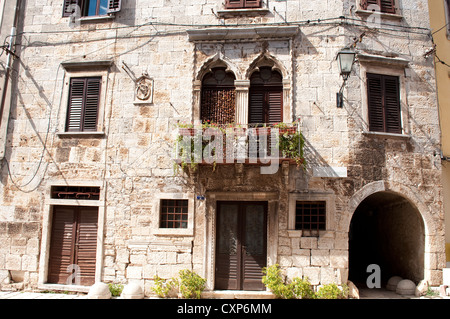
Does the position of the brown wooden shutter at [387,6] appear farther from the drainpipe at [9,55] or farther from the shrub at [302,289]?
the drainpipe at [9,55]

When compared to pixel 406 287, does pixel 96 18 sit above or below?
above

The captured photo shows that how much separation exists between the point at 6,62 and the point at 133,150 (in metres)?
4.74

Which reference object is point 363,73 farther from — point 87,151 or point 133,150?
point 87,151

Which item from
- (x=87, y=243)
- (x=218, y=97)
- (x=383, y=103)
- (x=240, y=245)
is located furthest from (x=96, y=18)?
(x=383, y=103)

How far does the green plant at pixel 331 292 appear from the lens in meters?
8.21

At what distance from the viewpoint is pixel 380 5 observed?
9.86 m

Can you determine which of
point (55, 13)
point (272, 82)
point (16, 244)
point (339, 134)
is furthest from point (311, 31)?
point (16, 244)

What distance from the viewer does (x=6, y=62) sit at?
10.5 metres

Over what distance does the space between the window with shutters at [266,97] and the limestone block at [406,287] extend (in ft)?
16.8

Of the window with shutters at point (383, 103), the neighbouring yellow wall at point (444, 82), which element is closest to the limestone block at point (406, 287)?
the neighbouring yellow wall at point (444, 82)

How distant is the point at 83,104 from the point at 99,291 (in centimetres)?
499

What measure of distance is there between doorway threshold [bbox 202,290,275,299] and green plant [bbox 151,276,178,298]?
2.61 feet

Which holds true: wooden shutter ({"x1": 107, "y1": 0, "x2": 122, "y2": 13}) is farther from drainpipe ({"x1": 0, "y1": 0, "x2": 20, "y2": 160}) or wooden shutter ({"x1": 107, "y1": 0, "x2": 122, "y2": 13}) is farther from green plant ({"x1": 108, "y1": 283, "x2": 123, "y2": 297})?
green plant ({"x1": 108, "y1": 283, "x2": 123, "y2": 297})

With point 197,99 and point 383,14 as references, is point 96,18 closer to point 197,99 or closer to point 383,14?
point 197,99
